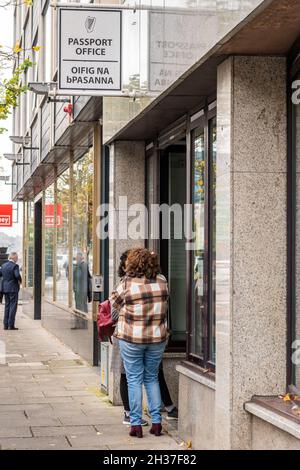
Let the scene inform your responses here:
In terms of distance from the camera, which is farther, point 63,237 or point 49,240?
point 49,240

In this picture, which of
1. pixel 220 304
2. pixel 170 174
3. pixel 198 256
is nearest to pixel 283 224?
pixel 220 304

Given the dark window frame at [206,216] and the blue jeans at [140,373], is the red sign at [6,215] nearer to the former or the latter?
the dark window frame at [206,216]

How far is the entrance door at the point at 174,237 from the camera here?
10289 millimetres

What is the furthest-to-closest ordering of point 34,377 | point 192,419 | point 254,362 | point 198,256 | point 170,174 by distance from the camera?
point 34,377 → point 170,174 → point 198,256 → point 192,419 → point 254,362

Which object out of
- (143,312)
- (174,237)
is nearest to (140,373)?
(143,312)

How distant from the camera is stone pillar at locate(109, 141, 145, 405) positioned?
10.7 m

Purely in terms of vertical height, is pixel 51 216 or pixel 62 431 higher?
pixel 51 216

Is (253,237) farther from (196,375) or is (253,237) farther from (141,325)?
(141,325)

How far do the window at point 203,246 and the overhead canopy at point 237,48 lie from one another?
29 cm

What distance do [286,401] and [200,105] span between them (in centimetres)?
317

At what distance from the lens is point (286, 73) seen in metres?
6.18

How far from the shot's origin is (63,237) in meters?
19.3

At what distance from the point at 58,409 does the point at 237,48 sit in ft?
18.2

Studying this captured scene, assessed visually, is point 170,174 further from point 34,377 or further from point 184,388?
point 34,377
